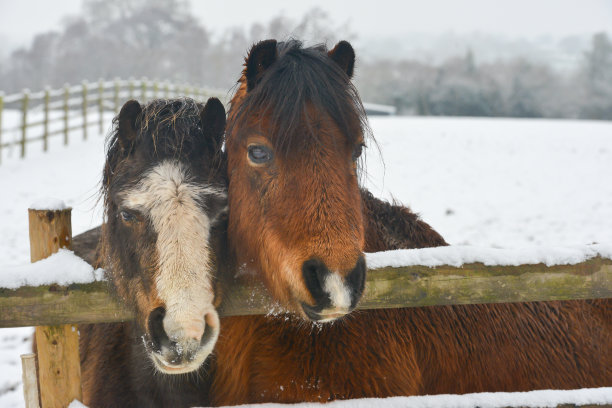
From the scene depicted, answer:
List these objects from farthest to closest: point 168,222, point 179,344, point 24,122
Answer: point 24,122 < point 168,222 < point 179,344

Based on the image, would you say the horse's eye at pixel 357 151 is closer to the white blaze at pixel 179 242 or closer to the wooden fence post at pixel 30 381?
the white blaze at pixel 179 242

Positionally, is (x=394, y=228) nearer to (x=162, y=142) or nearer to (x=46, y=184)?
(x=162, y=142)

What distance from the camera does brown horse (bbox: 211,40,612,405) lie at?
2080 mm

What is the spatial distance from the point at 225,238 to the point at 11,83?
151 feet

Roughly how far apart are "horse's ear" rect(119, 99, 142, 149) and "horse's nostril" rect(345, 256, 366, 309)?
1.42 metres

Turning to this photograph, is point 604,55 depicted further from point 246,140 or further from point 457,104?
point 246,140

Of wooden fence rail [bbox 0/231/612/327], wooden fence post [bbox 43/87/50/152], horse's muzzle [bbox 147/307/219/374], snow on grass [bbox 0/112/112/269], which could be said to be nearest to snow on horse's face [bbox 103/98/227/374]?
horse's muzzle [bbox 147/307/219/374]

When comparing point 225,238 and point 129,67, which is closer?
point 225,238

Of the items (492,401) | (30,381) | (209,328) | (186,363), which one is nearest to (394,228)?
(492,401)

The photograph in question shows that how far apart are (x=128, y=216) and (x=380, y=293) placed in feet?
4.14

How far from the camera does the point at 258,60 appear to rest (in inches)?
96.8

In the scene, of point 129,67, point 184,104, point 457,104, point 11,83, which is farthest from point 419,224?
point 11,83

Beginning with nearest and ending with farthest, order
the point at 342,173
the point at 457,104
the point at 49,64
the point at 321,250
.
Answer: the point at 321,250 → the point at 342,173 → the point at 457,104 → the point at 49,64

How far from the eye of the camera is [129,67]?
1535 inches
